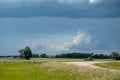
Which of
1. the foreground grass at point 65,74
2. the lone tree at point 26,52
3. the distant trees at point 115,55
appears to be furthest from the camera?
the lone tree at point 26,52

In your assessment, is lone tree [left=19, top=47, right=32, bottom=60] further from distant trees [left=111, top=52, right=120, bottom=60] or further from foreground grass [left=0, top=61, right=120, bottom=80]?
foreground grass [left=0, top=61, right=120, bottom=80]

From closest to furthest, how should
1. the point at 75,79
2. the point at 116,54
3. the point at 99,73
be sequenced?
the point at 75,79, the point at 99,73, the point at 116,54

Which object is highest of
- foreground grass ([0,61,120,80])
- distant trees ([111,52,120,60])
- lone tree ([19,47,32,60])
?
lone tree ([19,47,32,60])

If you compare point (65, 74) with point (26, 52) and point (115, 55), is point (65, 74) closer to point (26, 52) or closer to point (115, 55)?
point (115, 55)

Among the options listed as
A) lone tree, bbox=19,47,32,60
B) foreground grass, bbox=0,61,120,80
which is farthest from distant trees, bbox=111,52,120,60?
foreground grass, bbox=0,61,120,80

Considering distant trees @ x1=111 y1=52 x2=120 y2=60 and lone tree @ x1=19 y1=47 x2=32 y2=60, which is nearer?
distant trees @ x1=111 y1=52 x2=120 y2=60

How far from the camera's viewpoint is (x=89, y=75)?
148 feet

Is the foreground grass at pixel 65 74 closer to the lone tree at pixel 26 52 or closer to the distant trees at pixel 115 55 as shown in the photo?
the distant trees at pixel 115 55

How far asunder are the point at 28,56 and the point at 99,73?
138828 millimetres

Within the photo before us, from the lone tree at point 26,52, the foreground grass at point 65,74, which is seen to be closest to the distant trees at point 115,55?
the lone tree at point 26,52

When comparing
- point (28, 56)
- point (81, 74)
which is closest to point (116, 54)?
point (28, 56)

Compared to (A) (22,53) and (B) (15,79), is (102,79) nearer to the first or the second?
(B) (15,79)

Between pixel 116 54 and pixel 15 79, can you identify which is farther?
pixel 116 54

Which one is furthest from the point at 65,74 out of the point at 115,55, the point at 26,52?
the point at 26,52
